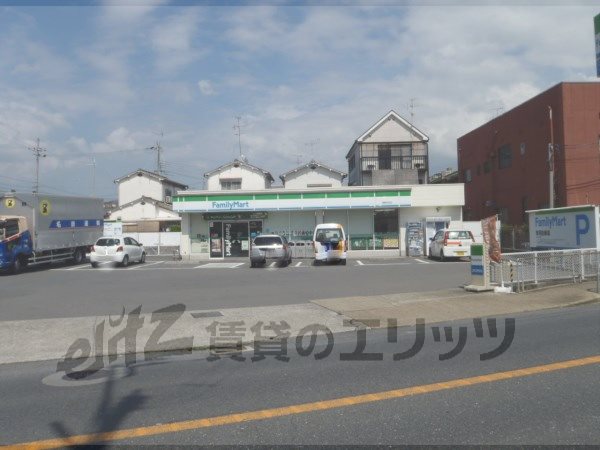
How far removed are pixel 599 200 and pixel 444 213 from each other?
25.6ft

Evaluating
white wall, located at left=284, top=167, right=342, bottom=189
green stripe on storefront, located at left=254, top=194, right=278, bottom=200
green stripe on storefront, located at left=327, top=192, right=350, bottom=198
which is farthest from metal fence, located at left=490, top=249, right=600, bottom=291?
white wall, located at left=284, top=167, right=342, bottom=189

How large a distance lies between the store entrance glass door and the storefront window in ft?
24.2

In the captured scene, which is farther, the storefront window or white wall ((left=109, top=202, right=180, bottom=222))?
white wall ((left=109, top=202, right=180, bottom=222))

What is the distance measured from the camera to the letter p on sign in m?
17.2

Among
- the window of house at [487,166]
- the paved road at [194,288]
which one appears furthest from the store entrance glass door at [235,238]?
the window of house at [487,166]

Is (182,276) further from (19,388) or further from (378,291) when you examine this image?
(19,388)

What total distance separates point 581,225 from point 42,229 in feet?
75.0

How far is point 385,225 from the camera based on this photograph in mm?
32406

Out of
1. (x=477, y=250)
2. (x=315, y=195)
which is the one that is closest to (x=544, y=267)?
(x=477, y=250)

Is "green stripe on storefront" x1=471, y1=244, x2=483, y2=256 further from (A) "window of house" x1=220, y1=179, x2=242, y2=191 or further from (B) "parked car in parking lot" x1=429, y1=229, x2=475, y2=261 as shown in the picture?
(A) "window of house" x1=220, y1=179, x2=242, y2=191

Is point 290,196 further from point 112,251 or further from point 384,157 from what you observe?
point 384,157

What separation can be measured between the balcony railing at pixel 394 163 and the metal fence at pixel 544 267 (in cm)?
3062

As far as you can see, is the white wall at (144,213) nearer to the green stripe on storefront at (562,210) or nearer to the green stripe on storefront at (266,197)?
the green stripe on storefront at (266,197)

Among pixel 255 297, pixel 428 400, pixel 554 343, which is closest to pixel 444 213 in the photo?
pixel 255 297
